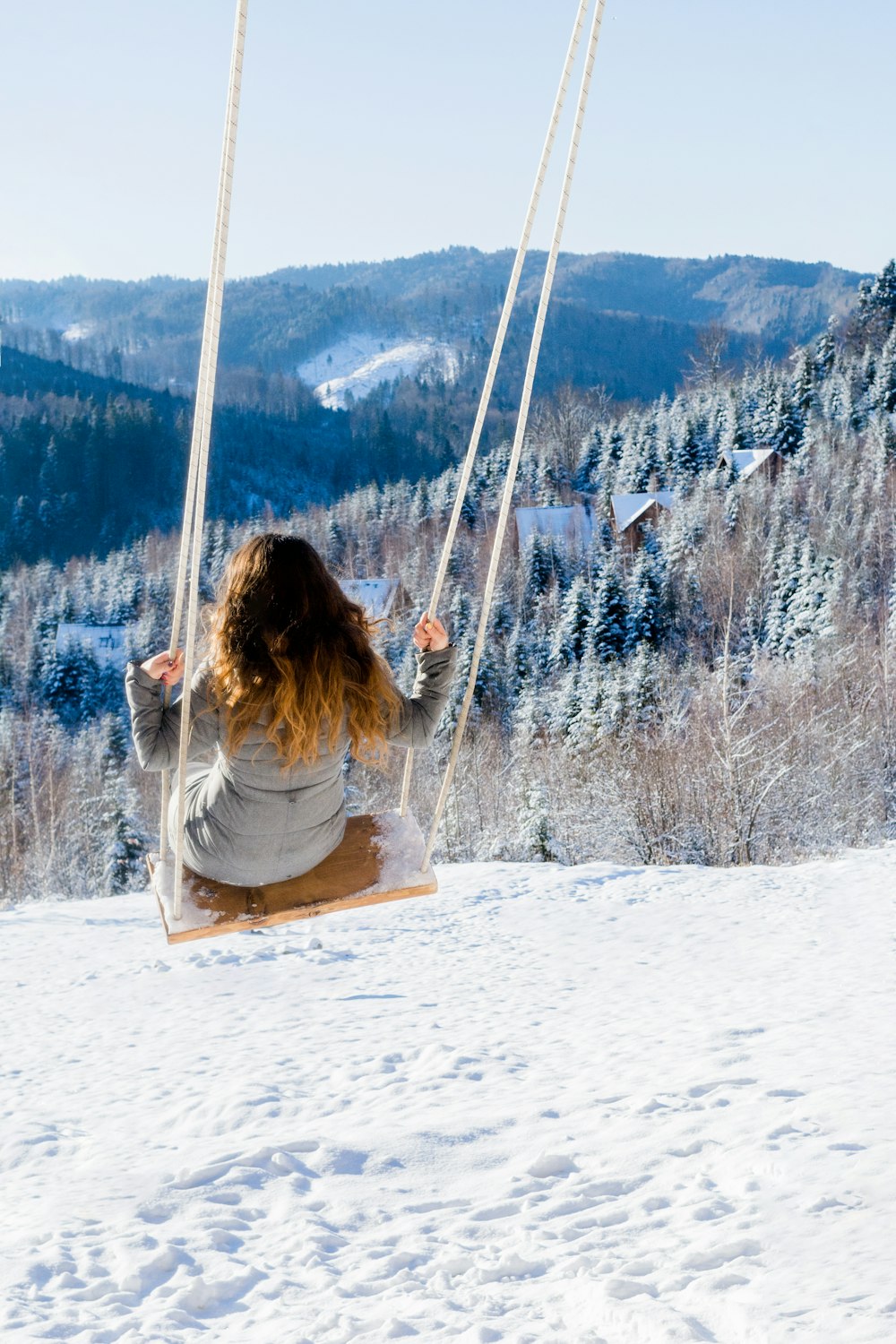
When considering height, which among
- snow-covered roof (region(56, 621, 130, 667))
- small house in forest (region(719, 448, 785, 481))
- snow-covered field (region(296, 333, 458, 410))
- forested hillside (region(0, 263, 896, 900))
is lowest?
snow-covered roof (region(56, 621, 130, 667))

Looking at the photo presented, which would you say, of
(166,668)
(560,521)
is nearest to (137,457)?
(560,521)

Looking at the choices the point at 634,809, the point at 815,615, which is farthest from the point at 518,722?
the point at 634,809

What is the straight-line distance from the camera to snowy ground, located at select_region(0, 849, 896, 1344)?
3064 mm

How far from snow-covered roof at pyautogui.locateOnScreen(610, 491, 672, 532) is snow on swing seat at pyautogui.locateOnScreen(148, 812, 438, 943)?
1975 inches

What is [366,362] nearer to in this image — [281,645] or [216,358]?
[281,645]

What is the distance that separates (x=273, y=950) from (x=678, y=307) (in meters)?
179

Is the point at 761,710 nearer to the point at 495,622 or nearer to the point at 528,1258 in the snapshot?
the point at 495,622

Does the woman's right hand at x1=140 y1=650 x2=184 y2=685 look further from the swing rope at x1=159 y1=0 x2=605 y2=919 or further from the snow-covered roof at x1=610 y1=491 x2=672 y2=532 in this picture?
the snow-covered roof at x1=610 y1=491 x2=672 y2=532

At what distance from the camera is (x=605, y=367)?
122438mm

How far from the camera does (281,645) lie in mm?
2871

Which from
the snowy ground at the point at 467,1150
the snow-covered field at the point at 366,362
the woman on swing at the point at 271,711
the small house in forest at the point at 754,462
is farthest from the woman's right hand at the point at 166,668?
the snow-covered field at the point at 366,362

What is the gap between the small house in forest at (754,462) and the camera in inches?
2040

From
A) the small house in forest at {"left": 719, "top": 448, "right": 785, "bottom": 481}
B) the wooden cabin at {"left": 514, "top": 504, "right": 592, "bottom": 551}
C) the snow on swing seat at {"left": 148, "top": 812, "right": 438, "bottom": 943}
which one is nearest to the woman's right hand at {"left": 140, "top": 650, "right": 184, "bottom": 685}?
the snow on swing seat at {"left": 148, "top": 812, "right": 438, "bottom": 943}

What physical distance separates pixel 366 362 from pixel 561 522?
12880 centimetres
